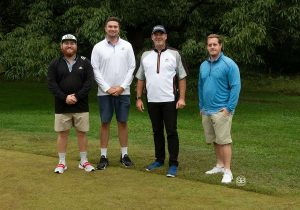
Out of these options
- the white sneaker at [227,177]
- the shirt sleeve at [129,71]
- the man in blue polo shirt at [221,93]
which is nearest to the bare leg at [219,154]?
the man in blue polo shirt at [221,93]

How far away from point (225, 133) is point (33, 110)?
10730mm

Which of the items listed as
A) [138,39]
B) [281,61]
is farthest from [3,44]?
[281,61]

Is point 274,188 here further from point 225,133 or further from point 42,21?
point 42,21

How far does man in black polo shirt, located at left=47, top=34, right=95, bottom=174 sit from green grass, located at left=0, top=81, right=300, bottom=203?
67cm

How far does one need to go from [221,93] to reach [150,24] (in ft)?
36.7

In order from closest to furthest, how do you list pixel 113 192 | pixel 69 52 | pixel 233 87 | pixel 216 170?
pixel 113 192
pixel 233 87
pixel 69 52
pixel 216 170

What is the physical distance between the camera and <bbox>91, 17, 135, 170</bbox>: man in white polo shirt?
7.09 m

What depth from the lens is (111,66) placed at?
711 cm

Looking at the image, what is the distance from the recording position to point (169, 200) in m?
5.62

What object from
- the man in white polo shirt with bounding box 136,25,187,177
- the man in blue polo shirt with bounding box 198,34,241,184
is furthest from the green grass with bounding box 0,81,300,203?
the man in white polo shirt with bounding box 136,25,187,177

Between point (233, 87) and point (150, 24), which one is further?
point (150, 24)

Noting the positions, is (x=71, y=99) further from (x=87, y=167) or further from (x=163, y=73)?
(x=163, y=73)

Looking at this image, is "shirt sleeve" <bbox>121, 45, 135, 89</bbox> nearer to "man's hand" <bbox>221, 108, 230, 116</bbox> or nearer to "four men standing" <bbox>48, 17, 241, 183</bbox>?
"four men standing" <bbox>48, 17, 241, 183</bbox>

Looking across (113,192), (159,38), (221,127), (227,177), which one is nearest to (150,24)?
(159,38)
